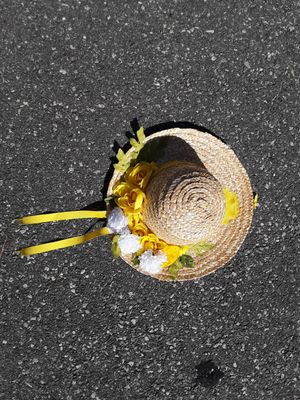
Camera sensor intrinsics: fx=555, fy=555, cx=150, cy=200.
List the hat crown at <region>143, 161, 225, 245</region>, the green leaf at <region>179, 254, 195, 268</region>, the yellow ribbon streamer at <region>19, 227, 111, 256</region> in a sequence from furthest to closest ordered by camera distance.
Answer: the yellow ribbon streamer at <region>19, 227, 111, 256</region> → the green leaf at <region>179, 254, 195, 268</region> → the hat crown at <region>143, 161, 225, 245</region>

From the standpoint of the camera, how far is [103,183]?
106 inches

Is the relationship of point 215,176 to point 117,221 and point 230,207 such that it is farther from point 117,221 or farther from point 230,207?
point 117,221

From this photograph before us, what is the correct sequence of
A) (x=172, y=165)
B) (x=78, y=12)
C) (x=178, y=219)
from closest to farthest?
(x=178, y=219), (x=172, y=165), (x=78, y=12)

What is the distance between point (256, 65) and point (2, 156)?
1368mm

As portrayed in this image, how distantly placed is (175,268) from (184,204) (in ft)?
1.42

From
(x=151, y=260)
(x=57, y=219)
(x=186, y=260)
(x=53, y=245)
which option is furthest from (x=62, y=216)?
(x=186, y=260)

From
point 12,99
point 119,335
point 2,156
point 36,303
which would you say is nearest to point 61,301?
point 36,303

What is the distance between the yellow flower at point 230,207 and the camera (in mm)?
2441

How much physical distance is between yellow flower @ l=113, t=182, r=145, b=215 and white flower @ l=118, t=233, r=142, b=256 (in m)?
0.10

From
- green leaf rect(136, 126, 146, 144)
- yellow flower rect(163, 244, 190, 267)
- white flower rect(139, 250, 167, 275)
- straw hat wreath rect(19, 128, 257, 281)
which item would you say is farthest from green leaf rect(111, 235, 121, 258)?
green leaf rect(136, 126, 146, 144)

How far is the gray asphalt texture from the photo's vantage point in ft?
8.67

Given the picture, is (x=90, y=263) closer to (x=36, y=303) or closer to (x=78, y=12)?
(x=36, y=303)

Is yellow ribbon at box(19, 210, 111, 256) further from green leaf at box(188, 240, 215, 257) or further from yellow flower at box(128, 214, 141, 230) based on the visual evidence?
green leaf at box(188, 240, 215, 257)

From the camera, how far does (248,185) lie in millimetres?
2543
